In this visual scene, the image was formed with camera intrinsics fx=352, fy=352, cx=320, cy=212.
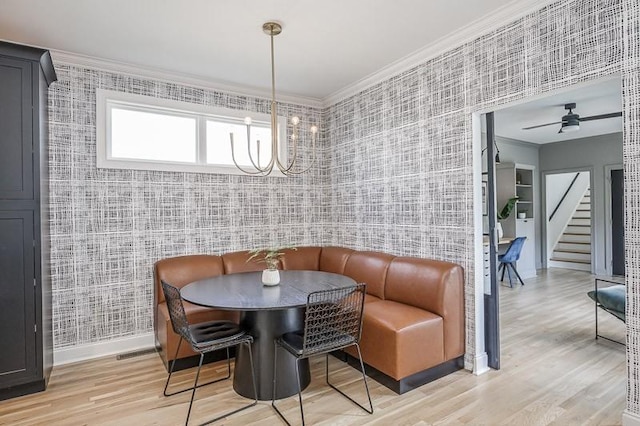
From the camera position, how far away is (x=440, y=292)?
2.80 m

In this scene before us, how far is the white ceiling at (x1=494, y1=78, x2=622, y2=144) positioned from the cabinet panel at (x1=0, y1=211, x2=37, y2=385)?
4619mm

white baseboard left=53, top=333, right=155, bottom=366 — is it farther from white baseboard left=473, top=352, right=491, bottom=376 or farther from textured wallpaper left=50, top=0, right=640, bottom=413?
white baseboard left=473, top=352, right=491, bottom=376

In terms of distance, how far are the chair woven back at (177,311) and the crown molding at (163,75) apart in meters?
2.36

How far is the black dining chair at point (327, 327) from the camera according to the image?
2.17 m

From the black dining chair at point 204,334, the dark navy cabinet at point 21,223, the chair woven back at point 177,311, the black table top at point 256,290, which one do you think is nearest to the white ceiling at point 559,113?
the black table top at point 256,290

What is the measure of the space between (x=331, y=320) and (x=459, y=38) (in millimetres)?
2487

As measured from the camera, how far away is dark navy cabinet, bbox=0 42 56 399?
8.36 ft

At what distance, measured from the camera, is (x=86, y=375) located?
2.96 m

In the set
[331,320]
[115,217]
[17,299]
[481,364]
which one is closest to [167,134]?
[115,217]

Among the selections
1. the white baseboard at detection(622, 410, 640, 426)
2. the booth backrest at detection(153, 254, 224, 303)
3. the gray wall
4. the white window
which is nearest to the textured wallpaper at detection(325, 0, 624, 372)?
the white baseboard at detection(622, 410, 640, 426)

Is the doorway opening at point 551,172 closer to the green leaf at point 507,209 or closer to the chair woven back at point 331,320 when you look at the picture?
the green leaf at point 507,209

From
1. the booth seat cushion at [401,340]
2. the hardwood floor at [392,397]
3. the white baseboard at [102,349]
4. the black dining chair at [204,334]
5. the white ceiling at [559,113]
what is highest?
the white ceiling at [559,113]

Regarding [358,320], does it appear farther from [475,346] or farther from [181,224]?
[181,224]

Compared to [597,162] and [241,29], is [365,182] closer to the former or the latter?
[241,29]
